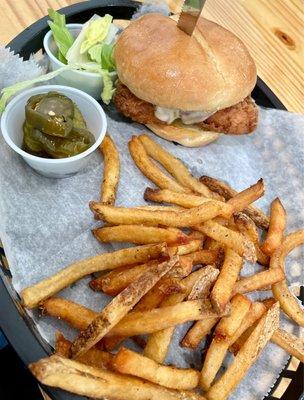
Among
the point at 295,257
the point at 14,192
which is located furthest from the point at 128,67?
the point at 295,257

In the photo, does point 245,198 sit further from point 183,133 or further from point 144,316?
point 144,316

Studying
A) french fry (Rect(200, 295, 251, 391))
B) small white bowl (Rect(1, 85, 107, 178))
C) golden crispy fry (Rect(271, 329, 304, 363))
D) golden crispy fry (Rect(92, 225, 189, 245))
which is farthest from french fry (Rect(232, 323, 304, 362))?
small white bowl (Rect(1, 85, 107, 178))

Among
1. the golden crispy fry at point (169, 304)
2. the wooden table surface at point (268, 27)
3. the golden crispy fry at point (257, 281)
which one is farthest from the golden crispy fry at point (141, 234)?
the wooden table surface at point (268, 27)

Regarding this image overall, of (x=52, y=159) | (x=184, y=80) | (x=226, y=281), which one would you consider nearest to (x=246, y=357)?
(x=226, y=281)

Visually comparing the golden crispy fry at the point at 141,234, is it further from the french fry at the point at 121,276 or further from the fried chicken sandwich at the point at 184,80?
the fried chicken sandwich at the point at 184,80

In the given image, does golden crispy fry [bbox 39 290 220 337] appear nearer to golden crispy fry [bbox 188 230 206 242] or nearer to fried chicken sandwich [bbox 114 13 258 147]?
golden crispy fry [bbox 188 230 206 242]
